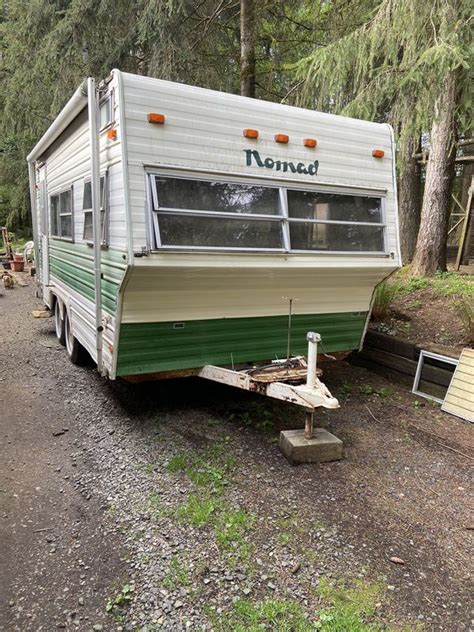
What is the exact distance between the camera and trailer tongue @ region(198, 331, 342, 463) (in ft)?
11.2

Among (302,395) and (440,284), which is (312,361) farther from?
(440,284)

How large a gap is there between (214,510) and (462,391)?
9.69ft

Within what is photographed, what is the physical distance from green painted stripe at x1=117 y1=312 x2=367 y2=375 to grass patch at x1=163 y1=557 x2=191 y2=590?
1.76 m

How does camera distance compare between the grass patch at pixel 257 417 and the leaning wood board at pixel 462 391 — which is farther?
the leaning wood board at pixel 462 391

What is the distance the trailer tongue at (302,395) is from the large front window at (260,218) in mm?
1070

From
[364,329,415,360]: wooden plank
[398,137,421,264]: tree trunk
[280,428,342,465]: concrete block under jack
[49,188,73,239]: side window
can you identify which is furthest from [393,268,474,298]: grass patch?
[49,188,73,239]: side window

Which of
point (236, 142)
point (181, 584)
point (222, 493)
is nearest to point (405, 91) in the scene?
point (236, 142)

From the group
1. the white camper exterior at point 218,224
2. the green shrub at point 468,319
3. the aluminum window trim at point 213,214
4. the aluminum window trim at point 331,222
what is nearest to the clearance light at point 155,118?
the white camper exterior at point 218,224

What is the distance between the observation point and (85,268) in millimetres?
4805

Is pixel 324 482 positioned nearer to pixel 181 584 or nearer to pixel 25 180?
pixel 181 584

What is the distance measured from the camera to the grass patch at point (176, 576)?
239 cm

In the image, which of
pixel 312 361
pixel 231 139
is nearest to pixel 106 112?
pixel 231 139

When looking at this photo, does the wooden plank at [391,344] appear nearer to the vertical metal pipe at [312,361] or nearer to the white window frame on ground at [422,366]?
the white window frame on ground at [422,366]

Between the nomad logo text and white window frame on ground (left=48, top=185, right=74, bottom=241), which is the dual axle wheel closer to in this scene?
white window frame on ground (left=48, top=185, right=74, bottom=241)
